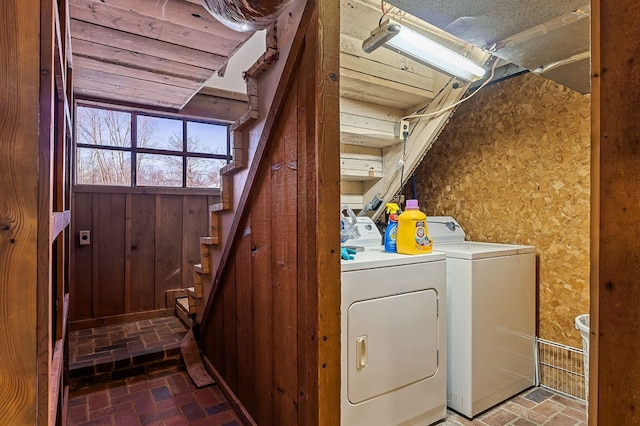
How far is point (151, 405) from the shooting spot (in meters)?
1.89

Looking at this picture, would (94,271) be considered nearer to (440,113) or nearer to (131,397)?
(131,397)

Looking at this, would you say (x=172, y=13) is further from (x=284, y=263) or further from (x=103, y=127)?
(x=103, y=127)

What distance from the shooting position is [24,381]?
680mm

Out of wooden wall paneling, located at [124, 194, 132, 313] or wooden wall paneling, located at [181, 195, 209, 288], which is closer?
wooden wall paneling, located at [124, 194, 132, 313]

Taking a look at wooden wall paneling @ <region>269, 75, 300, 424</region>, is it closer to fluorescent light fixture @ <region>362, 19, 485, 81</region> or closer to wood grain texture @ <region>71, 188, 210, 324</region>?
fluorescent light fixture @ <region>362, 19, 485, 81</region>

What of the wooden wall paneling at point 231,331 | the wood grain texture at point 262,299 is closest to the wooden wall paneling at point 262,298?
the wood grain texture at point 262,299

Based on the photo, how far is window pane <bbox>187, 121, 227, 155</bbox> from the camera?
341cm

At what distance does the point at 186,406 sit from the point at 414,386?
1248 millimetres

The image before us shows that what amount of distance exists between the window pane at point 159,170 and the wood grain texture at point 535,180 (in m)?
2.52

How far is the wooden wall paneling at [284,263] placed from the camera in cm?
131

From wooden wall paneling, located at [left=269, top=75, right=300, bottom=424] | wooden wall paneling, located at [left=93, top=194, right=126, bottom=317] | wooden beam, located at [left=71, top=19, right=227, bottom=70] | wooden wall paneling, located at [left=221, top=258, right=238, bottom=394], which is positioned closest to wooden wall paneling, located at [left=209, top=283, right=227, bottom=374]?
wooden wall paneling, located at [left=221, top=258, right=238, bottom=394]

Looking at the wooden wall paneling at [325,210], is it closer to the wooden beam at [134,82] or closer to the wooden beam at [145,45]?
the wooden beam at [145,45]

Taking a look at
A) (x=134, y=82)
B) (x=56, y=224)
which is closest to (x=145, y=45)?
(x=134, y=82)

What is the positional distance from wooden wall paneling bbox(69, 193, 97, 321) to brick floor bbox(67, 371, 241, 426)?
0.93 metres
